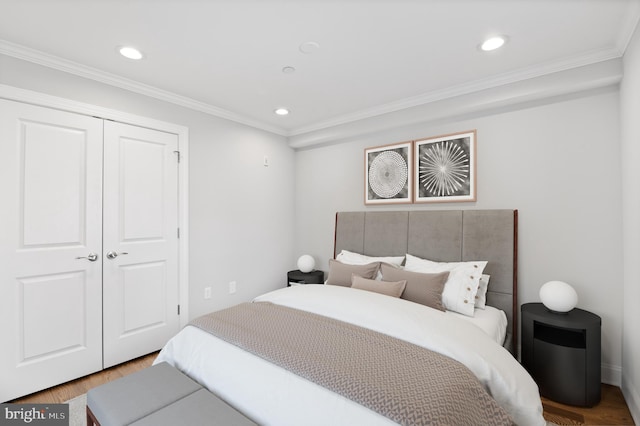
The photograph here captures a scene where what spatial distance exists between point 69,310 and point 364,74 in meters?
2.97

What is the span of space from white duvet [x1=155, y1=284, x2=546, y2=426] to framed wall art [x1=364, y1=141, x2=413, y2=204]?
1.45 meters

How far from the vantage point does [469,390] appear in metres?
1.29

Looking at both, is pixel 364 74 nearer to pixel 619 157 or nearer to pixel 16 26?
pixel 619 157

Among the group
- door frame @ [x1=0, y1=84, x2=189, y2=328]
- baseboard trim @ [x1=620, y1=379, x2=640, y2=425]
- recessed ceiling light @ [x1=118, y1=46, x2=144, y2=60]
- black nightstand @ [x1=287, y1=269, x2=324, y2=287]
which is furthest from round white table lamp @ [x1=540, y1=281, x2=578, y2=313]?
recessed ceiling light @ [x1=118, y1=46, x2=144, y2=60]

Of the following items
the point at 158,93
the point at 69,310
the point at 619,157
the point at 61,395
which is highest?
the point at 158,93

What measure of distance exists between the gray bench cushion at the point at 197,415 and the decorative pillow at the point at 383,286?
1416mm

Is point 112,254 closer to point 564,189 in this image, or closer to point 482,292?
point 482,292

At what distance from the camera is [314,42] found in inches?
80.1

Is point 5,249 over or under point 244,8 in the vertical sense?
under

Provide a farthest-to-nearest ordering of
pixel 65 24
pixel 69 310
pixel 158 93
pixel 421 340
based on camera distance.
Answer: pixel 158 93, pixel 69 310, pixel 65 24, pixel 421 340

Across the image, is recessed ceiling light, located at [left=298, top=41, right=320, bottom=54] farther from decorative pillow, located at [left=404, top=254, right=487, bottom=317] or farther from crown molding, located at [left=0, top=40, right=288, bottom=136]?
decorative pillow, located at [left=404, top=254, right=487, bottom=317]

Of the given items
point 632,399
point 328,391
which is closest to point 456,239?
point 632,399

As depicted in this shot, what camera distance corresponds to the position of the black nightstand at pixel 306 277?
11.8ft

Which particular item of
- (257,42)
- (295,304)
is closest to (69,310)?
(295,304)
